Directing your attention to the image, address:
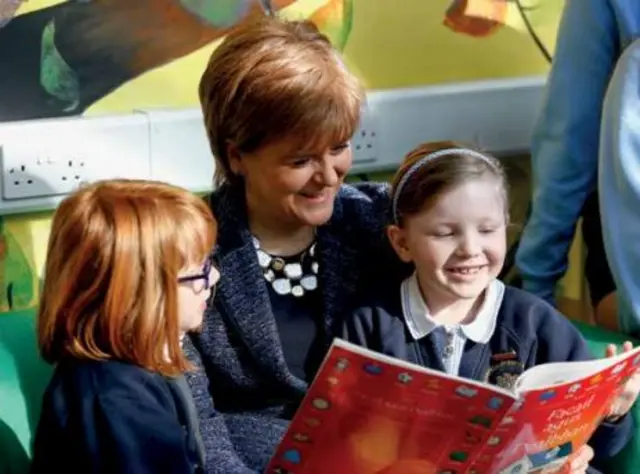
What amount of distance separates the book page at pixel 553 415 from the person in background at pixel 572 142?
53 centimetres

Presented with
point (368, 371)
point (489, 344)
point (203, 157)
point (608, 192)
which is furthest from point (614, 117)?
point (368, 371)

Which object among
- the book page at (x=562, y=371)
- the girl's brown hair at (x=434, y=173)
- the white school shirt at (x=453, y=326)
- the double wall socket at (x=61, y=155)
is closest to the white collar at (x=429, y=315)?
the white school shirt at (x=453, y=326)

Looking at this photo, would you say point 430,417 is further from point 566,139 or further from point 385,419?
point 566,139

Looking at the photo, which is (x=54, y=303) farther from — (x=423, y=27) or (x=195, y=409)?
(x=423, y=27)

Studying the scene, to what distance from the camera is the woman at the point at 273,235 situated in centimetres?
179

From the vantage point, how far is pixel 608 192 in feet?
7.09

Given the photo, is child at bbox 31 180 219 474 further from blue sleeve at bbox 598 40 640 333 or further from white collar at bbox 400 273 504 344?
blue sleeve at bbox 598 40 640 333

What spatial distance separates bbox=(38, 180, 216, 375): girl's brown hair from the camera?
1559 mm

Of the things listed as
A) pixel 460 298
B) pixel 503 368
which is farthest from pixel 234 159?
pixel 503 368

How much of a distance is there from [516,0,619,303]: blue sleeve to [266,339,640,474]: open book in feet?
2.19

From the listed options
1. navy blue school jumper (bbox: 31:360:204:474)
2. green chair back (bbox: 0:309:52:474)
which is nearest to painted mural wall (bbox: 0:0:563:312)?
green chair back (bbox: 0:309:52:474)

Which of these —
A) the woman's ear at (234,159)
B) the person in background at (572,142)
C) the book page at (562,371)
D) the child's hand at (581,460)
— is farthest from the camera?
the person in background at (572,142)

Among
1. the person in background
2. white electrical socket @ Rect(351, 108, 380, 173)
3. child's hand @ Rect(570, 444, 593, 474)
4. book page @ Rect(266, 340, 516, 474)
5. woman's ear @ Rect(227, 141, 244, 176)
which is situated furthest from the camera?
white electrical socket @ Rect(351, 108, 380, 173)

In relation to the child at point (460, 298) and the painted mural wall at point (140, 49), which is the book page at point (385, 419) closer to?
the child at point (460, 298)
